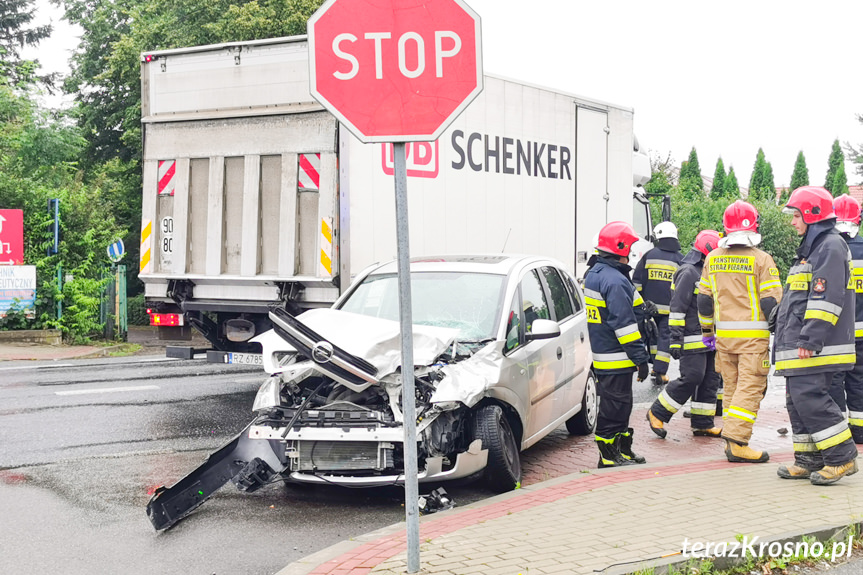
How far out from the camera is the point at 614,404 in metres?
6.67

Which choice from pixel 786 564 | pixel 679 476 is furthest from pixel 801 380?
pixel 786 564

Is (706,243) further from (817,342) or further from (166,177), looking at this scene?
(166,177)

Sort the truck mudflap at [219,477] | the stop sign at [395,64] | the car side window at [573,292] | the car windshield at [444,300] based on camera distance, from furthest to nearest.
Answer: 1. the car side window at [573,292]
2. the car windshield at [444,300]
3. the truck mudflap at [219,477]
4. the stop sign at [395,64]

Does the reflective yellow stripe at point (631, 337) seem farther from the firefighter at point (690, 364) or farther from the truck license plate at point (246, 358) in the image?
the truck license plate at point (246, 358)

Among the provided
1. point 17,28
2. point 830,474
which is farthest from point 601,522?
point 17,28

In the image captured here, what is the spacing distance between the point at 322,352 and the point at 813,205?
11.6 ft

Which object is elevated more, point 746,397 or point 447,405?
point 447,405

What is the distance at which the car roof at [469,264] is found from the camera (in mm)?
7197

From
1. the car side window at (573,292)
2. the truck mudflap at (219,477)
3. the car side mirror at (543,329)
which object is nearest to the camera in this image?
the truck mudflap at (219,477)

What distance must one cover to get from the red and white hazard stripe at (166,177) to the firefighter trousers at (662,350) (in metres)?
5.72

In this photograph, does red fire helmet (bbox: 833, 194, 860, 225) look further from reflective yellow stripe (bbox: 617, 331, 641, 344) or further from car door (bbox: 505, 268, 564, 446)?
car door (bbox: 505, 268, 564, 446)

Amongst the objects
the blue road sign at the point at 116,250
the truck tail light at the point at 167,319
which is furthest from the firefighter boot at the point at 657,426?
the blue road sign at the point at 116,250

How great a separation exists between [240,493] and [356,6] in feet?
12.1

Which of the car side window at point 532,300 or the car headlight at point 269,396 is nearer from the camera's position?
the car headlight at point 269,396
